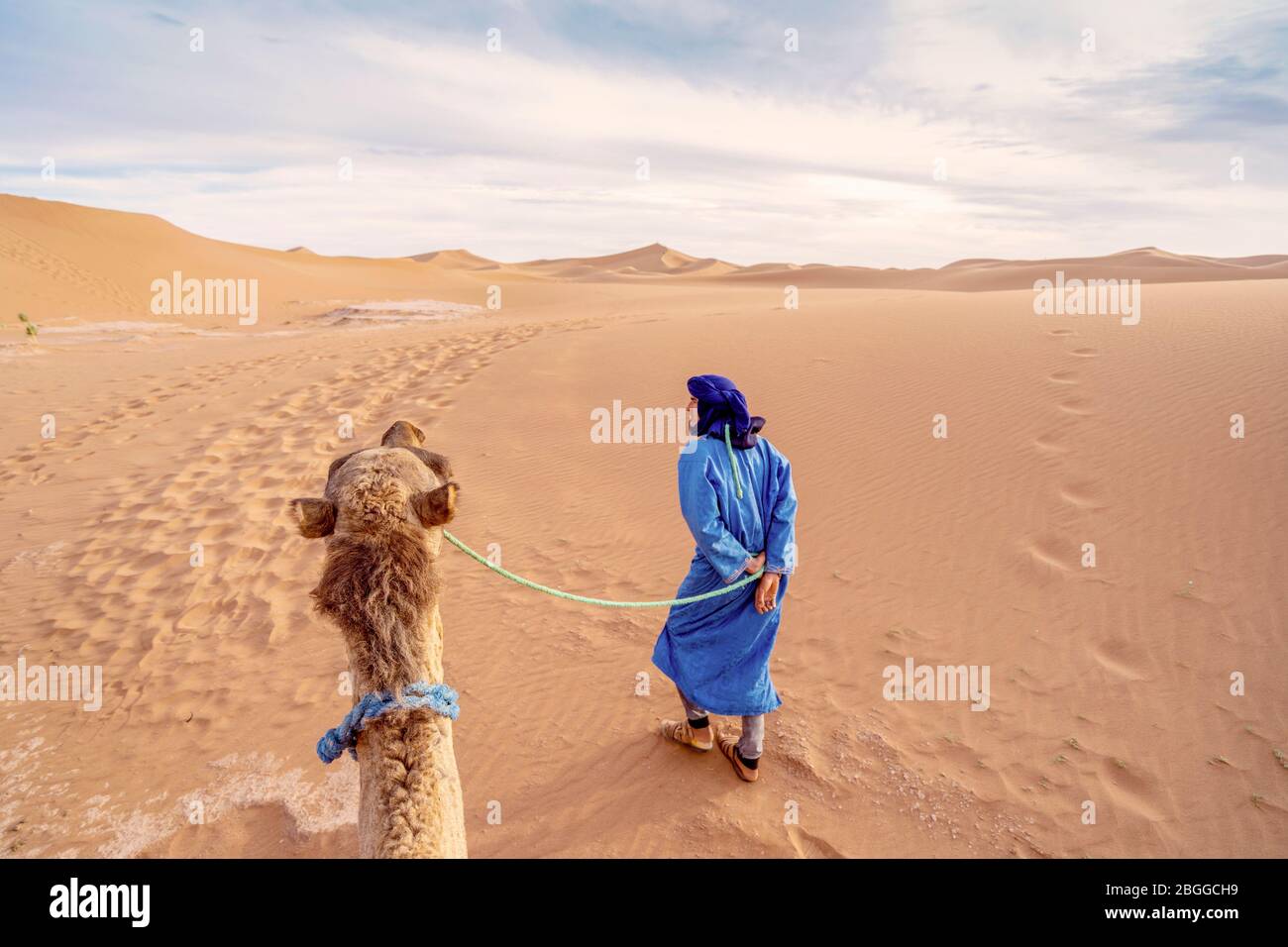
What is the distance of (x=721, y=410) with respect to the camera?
11.1ft

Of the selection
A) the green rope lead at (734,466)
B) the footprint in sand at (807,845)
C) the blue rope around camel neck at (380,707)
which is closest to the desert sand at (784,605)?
the footprint in sand at (807,845)

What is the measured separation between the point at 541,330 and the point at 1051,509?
12.8 meters

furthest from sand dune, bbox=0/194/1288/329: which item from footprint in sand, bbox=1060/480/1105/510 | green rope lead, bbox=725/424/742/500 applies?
green rope lead, bbox=725/424/742/500

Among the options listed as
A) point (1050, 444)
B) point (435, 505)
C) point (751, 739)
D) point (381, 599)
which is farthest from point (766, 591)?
point (1050, 444)

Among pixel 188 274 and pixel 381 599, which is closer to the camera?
pixel 381 599

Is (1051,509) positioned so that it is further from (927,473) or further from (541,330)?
(541,330)

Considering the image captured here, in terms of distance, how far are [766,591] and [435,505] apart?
6.74 feet

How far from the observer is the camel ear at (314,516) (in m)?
1.80

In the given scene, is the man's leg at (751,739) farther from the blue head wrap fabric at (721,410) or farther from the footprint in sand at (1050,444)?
the footprint in sand at (1050,444)

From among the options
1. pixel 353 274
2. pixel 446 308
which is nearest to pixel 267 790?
pixel 446 308

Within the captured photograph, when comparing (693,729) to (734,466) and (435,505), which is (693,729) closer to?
(734,466)

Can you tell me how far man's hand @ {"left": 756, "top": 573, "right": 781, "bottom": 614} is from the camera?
3.48 meters

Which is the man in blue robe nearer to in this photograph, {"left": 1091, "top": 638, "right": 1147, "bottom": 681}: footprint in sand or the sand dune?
{"left": 1091, "top": 638, "right": 1147, "bottom": 681}: footprint in sand

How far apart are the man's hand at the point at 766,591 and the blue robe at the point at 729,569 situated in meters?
0.05
